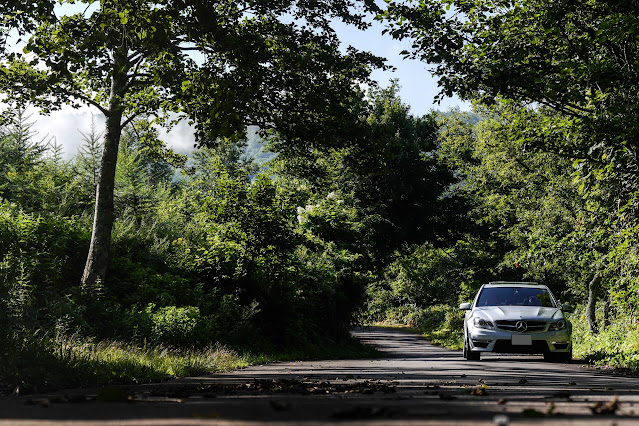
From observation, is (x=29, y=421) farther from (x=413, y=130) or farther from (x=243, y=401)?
(x=413, y=130)

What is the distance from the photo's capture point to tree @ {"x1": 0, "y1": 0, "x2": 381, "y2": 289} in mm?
10266

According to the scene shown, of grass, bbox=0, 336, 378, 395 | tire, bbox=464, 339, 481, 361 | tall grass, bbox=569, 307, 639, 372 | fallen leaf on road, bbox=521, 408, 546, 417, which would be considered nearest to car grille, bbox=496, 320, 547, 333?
tire, bbox=464, 339, 481, 361

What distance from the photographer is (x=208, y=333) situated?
15789 mm

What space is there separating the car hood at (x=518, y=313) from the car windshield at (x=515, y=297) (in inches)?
13.8

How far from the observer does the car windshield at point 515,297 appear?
1500 centimetres

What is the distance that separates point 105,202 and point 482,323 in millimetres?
9909

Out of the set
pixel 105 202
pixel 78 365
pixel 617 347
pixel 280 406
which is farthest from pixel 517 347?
pixel 105 202

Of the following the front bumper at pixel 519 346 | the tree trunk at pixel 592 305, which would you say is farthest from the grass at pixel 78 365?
the tree trunk at pixel 592 305

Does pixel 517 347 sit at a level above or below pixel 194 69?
below

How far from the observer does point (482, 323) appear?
14.2m

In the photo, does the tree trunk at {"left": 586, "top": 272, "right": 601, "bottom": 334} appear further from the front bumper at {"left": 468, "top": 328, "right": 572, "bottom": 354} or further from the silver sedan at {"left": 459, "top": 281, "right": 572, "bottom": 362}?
the front bumper at {"left": 468, "top": 328, "right": 572, "bottom": 354}

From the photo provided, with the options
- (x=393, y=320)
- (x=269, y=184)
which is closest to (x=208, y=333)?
(x=269, y=184)

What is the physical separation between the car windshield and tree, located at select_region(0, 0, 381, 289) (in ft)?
17.6

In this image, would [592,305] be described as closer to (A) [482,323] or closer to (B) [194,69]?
(A) [482,323]
